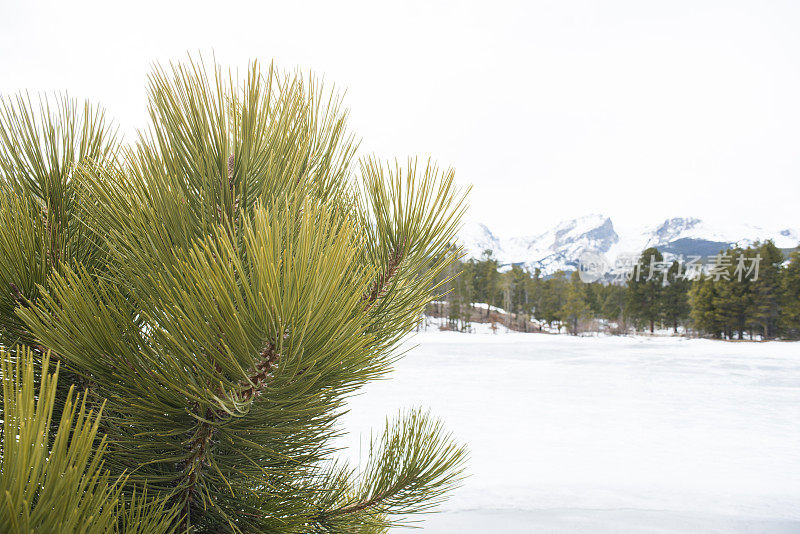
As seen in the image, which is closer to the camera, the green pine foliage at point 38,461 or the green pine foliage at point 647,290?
the green pine foliage at point 38,461

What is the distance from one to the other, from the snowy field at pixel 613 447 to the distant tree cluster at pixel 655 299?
21.4 meters

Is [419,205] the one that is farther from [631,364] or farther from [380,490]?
[631,364]

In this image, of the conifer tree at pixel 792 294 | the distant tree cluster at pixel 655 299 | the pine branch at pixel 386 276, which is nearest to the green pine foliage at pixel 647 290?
the distant tree cluster at pixel 655 299

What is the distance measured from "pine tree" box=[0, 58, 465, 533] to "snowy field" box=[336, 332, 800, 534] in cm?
222

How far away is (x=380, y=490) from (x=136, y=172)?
4.14 feet

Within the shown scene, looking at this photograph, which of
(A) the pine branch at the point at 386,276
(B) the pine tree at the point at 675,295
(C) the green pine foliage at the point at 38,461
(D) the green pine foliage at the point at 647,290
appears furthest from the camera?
(D) the green pine foliage at the point at 647,290

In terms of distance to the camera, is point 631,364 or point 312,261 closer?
point 312,261

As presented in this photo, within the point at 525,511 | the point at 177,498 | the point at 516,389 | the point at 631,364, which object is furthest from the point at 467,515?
the point at 631,364

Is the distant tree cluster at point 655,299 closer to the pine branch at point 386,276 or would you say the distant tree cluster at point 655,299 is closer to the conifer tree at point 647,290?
the conifer tree at point 647,290

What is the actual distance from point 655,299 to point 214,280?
64753 millimetres

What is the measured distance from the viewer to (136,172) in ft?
3.01

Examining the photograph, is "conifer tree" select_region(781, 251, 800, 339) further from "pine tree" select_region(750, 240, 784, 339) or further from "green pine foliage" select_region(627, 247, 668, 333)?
"green pine foliage" select_region(627, 247, 668, 333)

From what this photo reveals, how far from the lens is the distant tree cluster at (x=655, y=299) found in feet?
144

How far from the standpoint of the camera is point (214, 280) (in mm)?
647
